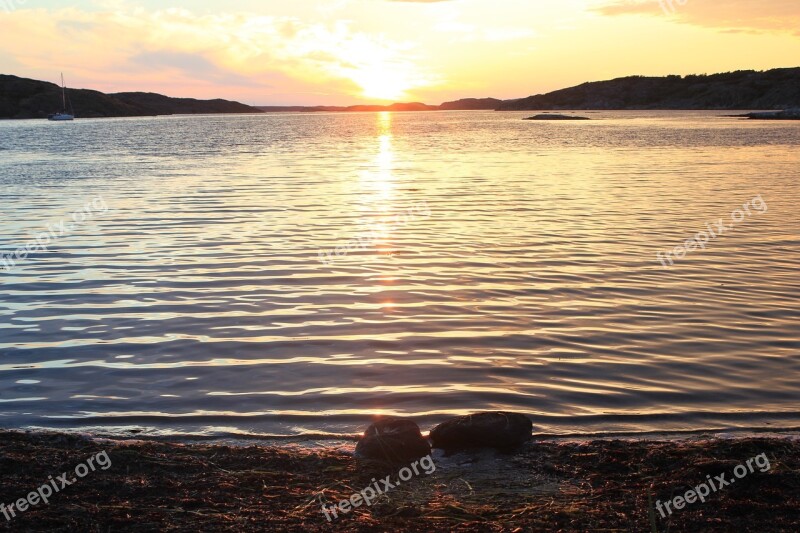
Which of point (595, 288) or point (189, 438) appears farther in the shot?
point (595, 288)

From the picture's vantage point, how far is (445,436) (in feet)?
27.0

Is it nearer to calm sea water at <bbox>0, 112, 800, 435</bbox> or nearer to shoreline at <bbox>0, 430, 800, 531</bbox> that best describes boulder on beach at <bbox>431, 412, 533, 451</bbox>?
shoreline at <bbox>0, 430, 800, 531</bbox>

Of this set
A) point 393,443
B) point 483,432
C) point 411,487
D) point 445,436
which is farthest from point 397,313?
point 411,487

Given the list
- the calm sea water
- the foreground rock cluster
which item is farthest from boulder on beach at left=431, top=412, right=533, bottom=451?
the calm sea water

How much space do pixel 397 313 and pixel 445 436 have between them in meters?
5.88

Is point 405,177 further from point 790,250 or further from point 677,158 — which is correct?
point 790,250

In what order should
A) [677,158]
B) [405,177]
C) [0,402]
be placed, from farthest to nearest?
[677,158], [405,177], [0,402]

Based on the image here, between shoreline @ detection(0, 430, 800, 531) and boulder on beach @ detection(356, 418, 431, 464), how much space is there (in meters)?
0.20

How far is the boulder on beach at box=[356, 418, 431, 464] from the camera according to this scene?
7703 mm

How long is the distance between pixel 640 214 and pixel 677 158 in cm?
2679

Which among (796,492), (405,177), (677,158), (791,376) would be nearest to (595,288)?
(791,376)

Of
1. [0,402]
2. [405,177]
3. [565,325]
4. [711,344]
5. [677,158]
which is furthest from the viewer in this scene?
[677,158]

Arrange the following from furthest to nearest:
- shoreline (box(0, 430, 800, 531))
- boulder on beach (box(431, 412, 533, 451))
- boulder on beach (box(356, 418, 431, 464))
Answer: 1. boulder on beach (box(431, 412, 533, 451))
2. boulder on beach (box(356, 418, 431, 464))
3. shoreline (box(0, 430, 800, 531))

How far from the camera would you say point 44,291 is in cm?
1586
